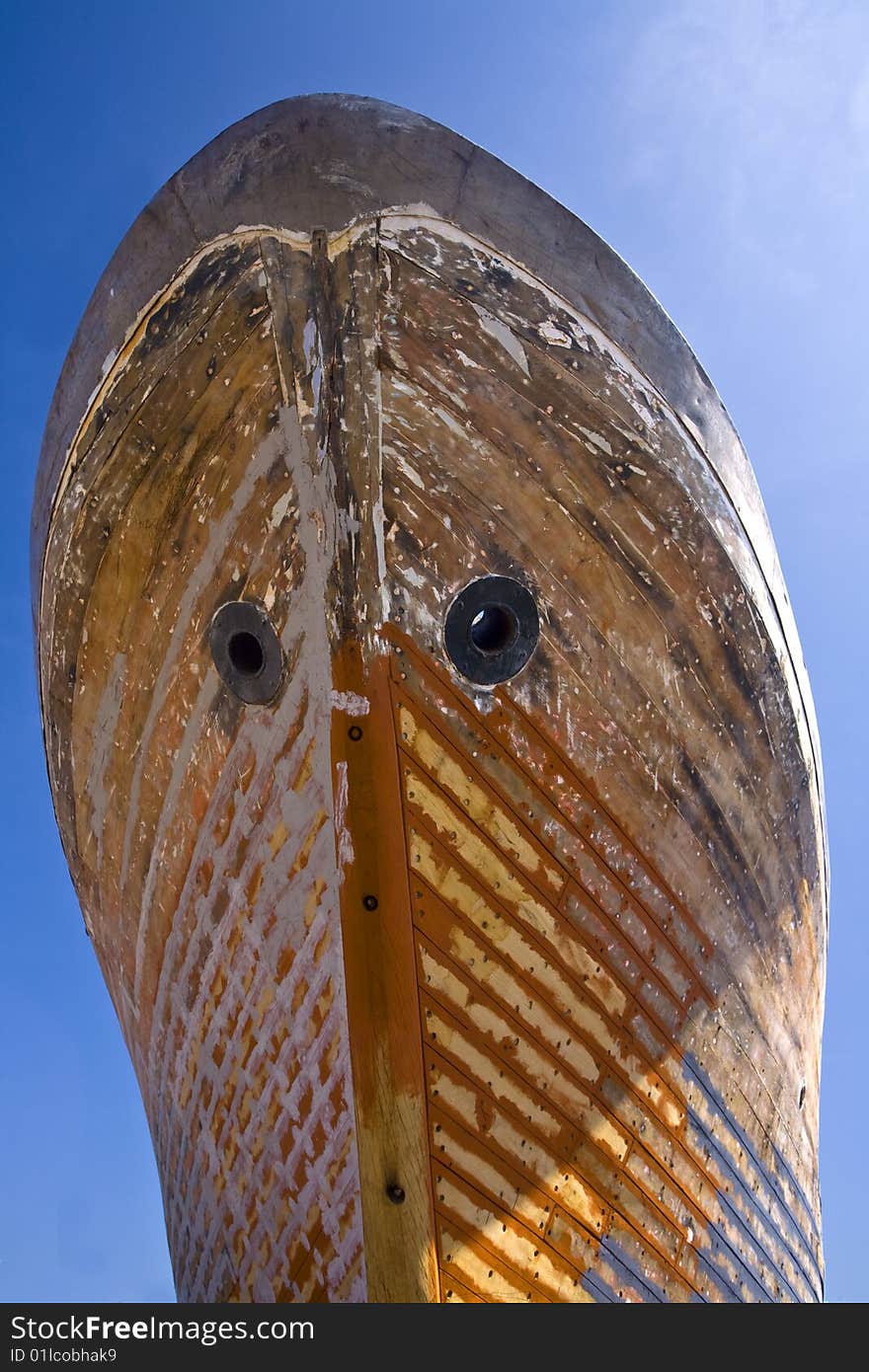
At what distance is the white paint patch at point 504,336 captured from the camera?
3.05 meters

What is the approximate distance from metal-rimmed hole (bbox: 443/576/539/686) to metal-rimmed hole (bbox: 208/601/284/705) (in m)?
0.51

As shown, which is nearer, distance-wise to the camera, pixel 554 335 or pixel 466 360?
pixel 466 360

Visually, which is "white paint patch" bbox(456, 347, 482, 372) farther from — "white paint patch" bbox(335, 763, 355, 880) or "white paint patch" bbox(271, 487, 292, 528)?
"white paint patch" bbox(335, 763, 355, 880)

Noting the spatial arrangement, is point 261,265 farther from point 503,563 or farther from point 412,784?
point 412,784

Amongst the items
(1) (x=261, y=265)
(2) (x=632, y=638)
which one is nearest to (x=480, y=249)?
(1) (x=261, y=265)

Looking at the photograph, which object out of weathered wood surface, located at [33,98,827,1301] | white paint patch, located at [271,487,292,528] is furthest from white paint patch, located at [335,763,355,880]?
white paint patch, located at [271,487,292,528]

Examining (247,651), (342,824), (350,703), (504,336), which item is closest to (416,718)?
(350,703)

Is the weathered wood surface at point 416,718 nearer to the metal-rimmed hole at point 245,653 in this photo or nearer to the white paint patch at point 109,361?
the white paint patch at point 109,361

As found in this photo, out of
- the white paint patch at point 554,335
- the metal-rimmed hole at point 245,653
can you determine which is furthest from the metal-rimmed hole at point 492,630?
the white paint patch at point 554,335

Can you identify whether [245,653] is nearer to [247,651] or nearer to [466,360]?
[247,651]

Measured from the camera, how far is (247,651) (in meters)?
3.14

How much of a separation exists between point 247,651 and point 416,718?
61 centimetres

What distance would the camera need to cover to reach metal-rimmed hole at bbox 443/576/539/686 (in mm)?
2996

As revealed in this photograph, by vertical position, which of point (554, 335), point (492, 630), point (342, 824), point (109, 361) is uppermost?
point (109, 361)
